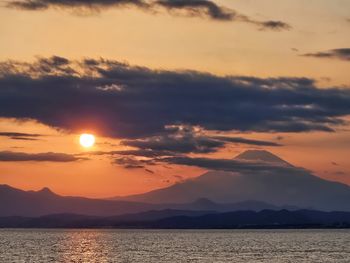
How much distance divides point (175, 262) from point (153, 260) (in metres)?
9.34

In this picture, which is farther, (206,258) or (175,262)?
(206,258)

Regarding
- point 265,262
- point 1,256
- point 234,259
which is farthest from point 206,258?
point 1,256

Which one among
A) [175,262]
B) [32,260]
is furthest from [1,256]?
[175,262]

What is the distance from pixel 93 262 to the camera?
181125 mm

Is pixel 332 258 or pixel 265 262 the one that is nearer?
pixel 265 262

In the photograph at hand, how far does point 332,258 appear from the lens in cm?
18775

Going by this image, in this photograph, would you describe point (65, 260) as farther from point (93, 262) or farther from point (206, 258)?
point (206, 258)

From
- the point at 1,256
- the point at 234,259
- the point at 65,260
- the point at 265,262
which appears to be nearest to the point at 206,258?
the point at 234,259

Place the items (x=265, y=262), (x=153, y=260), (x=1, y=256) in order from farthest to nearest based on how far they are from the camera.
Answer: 1. (x=1, y=256)
2. (x=153, y=260)
3. (x=265, y=262)

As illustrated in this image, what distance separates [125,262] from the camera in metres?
179

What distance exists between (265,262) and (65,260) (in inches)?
1980

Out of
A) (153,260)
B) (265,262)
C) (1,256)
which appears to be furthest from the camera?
(1,256)

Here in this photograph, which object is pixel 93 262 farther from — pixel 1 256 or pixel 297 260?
pixel 297 260

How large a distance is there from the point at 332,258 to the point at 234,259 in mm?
25542
